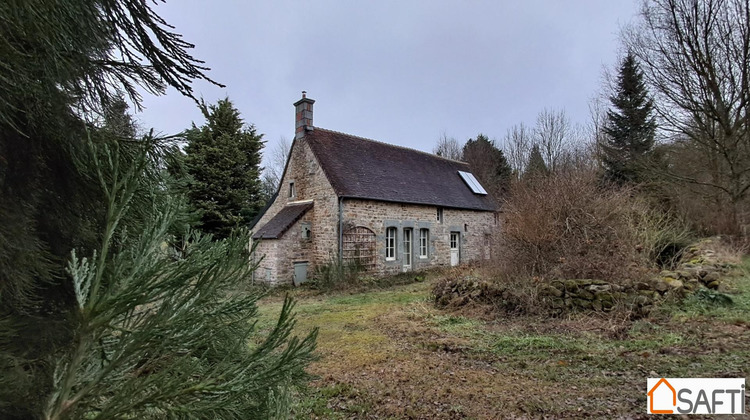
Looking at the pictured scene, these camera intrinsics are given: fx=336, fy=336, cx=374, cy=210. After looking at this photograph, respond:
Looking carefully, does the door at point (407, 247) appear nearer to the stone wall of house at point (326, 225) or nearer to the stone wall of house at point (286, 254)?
the stone wall of house at point (326, 225)

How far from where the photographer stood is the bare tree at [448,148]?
3619 cm

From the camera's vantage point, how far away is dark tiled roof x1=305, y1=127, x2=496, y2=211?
543 inches

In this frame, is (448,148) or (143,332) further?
(448,148)

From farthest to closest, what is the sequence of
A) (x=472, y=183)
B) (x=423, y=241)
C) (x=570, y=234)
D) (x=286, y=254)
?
(x=472, y=183) → (x=423, y=241) → (x=286, y=254) → (x=570, y=234)

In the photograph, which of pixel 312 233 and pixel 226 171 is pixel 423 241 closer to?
pixel 312 233

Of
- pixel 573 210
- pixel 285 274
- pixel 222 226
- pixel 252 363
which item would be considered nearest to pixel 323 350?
pixel 252 363

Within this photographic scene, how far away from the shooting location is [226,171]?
18.8m

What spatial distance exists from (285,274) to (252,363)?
1188 cm

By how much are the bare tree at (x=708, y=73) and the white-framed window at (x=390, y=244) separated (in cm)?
1190

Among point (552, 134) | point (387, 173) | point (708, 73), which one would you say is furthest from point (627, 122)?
point (387, 173)

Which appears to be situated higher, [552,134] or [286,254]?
[552,134]

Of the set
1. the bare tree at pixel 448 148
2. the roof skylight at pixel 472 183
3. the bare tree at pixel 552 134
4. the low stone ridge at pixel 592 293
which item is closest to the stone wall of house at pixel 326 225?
the roof skylight at pixel 472 183

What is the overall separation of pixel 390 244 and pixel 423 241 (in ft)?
6.29

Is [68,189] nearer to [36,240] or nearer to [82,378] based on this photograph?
[36,240]
